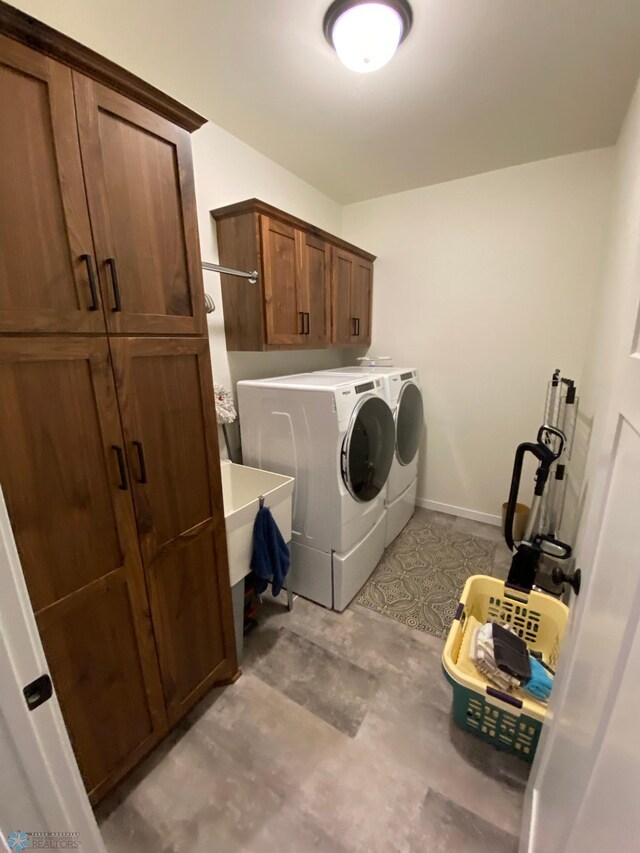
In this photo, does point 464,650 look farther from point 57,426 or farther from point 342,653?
point 57,426

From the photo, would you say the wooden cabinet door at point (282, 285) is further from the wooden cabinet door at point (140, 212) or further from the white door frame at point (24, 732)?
the white door frame at point (24, 732)

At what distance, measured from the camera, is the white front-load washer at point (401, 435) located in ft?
7.54

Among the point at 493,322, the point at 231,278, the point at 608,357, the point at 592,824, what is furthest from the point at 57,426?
the point at 493,322

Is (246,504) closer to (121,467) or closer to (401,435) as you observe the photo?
(121,467)

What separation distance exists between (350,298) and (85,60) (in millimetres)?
2007

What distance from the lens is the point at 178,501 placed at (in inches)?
46.9

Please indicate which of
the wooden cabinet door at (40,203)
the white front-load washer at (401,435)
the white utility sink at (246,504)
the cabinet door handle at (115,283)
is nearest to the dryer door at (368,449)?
the white front-load washer at (401,435)

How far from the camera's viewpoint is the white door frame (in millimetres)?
557

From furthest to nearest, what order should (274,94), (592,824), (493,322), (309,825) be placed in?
(493,322) → (274,94) → (309,825) → (592,824)

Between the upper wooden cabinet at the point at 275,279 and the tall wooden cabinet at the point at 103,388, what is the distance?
0.75 meters

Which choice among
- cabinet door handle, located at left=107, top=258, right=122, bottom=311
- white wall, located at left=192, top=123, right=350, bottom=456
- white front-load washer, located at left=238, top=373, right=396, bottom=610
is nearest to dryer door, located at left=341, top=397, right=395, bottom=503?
white front-load washer, located at left=238, top=373, right=396, bottom=610

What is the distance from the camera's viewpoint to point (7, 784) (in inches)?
22.2

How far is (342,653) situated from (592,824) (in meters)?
1.37

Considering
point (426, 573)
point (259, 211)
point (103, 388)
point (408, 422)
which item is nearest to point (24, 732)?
point (103, 388)
